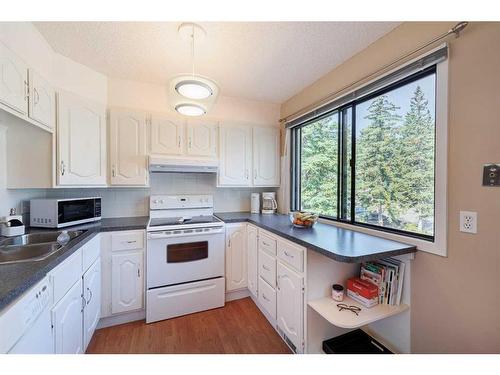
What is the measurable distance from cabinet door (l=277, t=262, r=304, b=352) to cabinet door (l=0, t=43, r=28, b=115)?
2.04 meters

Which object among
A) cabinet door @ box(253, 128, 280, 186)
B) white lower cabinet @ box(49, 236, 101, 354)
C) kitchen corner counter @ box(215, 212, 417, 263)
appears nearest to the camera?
white lower cabinet @ box(49, 236, 101, 354)

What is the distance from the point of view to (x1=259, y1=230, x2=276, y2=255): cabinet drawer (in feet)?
6.12

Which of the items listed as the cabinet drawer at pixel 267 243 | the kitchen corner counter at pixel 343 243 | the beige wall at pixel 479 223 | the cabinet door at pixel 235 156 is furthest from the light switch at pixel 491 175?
the cabinet door at pixel 235 156

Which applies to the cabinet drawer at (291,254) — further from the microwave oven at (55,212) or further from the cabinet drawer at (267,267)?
the microwave oven at (55,212)

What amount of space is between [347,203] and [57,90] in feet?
8.92

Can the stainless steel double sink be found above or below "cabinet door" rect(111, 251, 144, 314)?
above

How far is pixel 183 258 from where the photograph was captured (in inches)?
81.8

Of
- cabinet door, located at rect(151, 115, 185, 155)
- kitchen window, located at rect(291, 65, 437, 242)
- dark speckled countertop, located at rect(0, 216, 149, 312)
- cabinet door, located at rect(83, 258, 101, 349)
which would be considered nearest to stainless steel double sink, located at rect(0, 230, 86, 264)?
dark speckled countertop, located at rect(0, 216, 149, 312)

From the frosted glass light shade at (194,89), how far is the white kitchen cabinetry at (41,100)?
0.99 metres

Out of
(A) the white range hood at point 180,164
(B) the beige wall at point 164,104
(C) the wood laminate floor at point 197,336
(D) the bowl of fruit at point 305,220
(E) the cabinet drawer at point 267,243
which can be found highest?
(B) the beige wall at point 164,104

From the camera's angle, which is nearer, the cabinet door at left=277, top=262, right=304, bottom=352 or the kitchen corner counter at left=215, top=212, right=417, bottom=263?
the kitchen corner counter at left=215, top=212, right=417, bottom=263

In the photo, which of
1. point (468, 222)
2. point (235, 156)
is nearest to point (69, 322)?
point (235, 156)

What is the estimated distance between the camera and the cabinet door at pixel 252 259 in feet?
7.24

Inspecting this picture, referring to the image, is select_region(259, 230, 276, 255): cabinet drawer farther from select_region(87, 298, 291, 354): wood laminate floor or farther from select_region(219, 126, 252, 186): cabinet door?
select_region(219, 126, 252, 186): cabinet door
